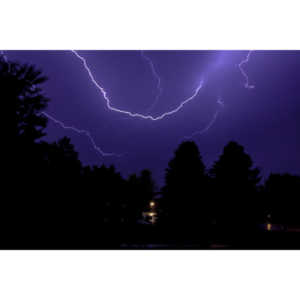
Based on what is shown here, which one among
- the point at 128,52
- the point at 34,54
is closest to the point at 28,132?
the point at 34,54

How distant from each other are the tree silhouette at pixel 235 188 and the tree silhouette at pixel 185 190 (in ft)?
1.80

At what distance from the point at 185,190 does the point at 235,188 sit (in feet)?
6.28

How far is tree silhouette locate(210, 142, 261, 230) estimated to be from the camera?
889 centimetres

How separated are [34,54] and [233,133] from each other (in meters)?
6.61

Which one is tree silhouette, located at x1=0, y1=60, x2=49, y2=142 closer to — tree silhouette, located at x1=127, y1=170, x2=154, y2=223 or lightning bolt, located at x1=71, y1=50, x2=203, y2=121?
lightning bolt, located at x1=71, y1=50, x2=203, y2=121

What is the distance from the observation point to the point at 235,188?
9891 millimetres

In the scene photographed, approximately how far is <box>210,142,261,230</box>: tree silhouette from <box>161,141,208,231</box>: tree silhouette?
548 mm

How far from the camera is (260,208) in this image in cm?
1043
